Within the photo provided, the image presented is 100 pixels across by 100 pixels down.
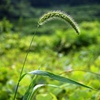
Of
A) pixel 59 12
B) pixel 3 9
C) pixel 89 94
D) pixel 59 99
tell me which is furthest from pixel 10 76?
pixel 3 9

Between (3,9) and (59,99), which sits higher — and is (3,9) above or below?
below

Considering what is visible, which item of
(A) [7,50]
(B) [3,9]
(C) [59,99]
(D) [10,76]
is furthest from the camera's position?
(B) [3,9]

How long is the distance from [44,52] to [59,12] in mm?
5513

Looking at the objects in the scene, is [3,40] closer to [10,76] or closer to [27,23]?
[10,76]

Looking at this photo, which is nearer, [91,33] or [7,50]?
[7,50]

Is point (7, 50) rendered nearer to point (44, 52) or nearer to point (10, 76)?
point (44, 52)

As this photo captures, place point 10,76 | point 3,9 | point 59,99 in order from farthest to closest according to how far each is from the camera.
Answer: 1. point 3,9
2. point 10,76
3. point 59,99

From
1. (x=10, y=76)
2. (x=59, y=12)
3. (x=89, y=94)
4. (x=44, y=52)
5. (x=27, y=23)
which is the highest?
(x=59, y=12)

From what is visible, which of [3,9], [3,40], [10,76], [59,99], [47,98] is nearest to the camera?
[47,98]

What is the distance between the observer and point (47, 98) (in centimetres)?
168

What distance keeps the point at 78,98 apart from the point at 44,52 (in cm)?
517

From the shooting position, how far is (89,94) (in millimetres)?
1874

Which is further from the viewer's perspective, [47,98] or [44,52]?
[44,52]

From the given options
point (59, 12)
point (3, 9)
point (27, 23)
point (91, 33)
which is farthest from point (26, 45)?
point (27, 23)
